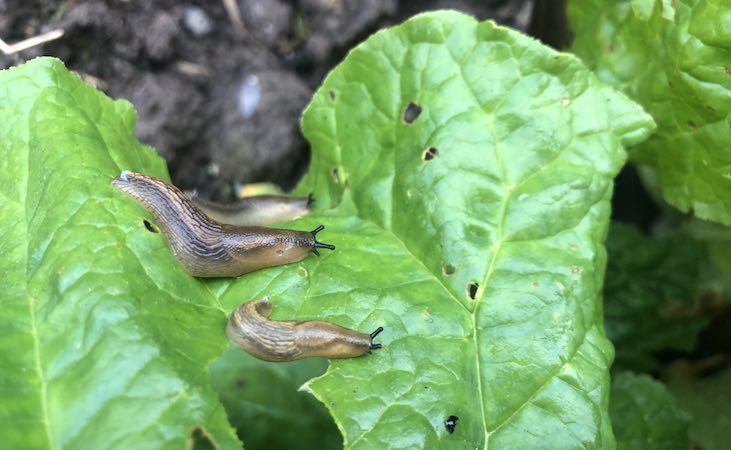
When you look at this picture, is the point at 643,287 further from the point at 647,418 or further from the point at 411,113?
the point at 411,113

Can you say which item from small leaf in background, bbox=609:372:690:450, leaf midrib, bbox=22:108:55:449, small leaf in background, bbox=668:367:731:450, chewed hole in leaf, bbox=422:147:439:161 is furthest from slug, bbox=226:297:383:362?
small leaf in background, bbox=668:367:731:450


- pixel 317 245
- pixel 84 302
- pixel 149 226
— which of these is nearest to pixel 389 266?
pixel 317 245

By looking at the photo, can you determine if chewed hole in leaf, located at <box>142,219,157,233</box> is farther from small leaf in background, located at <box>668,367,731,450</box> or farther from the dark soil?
small leaf in background, located at <box>668,367,731,450</box>

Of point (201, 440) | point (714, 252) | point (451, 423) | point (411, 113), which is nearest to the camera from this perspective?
point (201, 440)

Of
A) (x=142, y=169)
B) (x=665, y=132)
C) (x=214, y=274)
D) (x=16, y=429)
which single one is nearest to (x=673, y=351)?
(x=665, y=132)

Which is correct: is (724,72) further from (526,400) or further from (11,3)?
(11,3)
